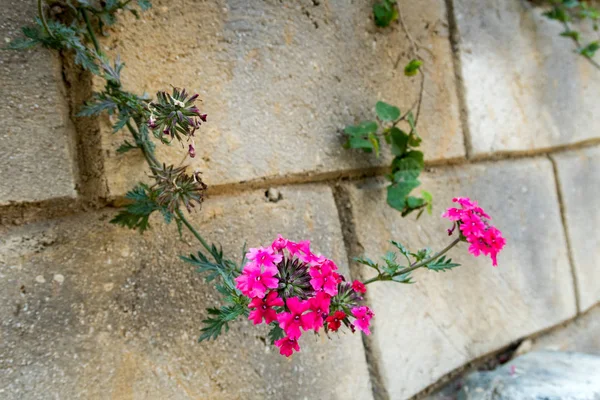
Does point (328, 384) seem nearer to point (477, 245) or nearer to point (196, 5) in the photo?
point (477, 245)

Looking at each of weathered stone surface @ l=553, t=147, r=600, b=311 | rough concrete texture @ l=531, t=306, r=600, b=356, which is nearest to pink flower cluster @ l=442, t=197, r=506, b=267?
rough concrete texture @ l=531, t=306, r=600, b=356

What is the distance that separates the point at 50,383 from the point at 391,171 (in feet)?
3.13

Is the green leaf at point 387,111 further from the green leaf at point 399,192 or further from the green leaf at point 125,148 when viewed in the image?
the green leaf at point 125,148

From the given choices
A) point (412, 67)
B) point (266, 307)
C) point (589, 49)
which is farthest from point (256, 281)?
point (589, 49)

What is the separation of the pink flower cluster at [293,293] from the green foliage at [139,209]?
0.25 metres

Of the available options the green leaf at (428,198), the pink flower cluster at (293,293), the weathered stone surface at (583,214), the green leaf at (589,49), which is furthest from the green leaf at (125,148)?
the green leaf at (589,49)

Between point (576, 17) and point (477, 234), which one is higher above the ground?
point (576, 17)

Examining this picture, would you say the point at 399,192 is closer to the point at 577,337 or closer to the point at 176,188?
the point at 176,188

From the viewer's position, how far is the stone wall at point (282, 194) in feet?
3.14

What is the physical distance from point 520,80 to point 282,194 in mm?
1090

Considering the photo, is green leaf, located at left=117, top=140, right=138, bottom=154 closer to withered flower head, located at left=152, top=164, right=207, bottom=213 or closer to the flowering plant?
the flowering plant

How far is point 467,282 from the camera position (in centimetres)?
159

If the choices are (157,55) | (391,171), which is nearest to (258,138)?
(157,55)

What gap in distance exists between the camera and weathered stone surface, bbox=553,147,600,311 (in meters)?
1.97
